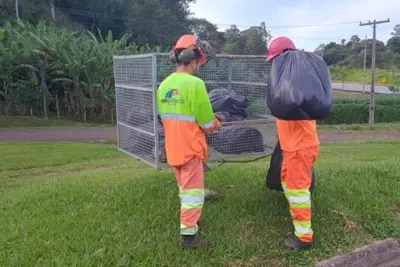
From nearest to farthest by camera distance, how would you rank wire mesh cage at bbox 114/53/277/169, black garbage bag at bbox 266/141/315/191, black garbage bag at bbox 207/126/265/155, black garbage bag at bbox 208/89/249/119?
black garbage bag at bbox 266/141/315/191 → wire mesh cage at bbox 114/53/277/169 → black garbage bag at bbox 207/126/265/155 → black garbage bag at bbox 208/89/249/119

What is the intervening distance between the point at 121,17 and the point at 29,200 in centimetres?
4381

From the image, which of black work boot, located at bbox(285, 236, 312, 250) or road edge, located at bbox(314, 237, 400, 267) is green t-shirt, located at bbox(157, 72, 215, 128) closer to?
black work boot, located at bbox(285, 236, 312, 250)

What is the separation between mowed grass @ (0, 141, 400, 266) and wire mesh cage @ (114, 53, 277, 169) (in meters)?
0.49

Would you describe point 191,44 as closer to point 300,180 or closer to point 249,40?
point 300,180

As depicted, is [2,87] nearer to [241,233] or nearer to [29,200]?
[29,200]

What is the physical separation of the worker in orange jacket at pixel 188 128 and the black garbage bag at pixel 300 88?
0.53m

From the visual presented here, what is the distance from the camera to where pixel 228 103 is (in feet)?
15.9

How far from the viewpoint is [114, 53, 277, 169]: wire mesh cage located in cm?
435

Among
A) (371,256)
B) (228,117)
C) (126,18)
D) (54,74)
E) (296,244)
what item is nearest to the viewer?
(296,244)

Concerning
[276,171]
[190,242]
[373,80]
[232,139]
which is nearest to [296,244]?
[276,171]

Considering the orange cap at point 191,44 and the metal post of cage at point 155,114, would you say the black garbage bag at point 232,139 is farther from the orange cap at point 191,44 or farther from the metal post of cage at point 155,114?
the orange cap at point 191,44

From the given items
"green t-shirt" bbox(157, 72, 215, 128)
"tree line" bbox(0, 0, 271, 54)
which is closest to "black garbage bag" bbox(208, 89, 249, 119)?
"green t-shirt" bbox(157, 72, 215, 128)

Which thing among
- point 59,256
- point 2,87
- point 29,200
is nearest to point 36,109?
point 2,87

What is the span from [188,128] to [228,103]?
4.28 ft
